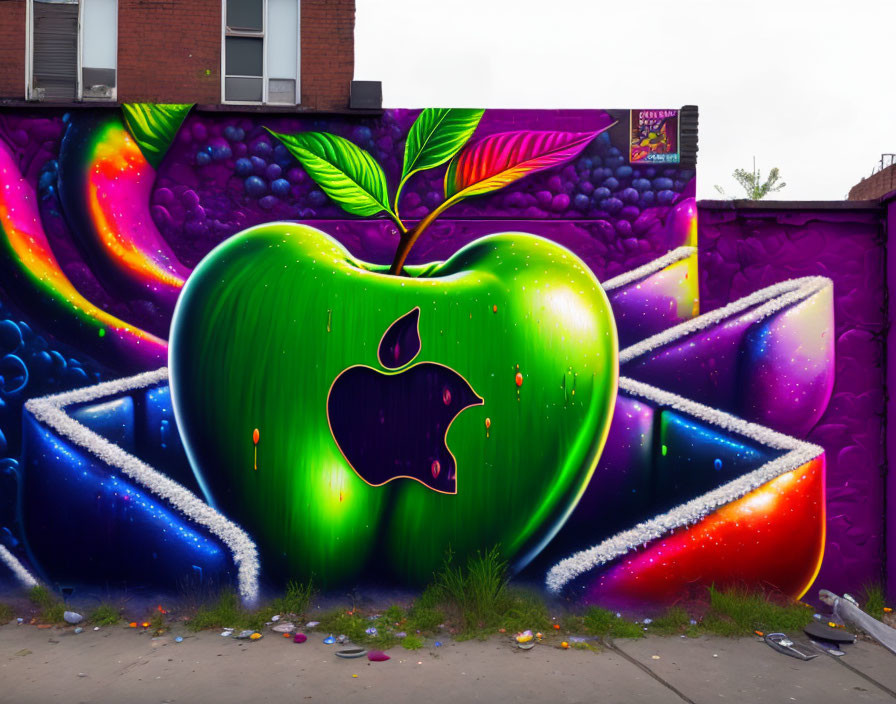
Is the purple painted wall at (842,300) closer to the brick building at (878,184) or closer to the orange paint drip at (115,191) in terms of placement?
the orange paint drip at (115,191)

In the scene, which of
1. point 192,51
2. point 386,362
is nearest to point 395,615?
point 386,362

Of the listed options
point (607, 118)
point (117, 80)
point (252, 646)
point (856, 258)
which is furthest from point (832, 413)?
point (117, 80)

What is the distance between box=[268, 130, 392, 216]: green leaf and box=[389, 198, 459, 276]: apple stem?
283 millimetres

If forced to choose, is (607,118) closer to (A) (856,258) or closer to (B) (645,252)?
(B) (645,252)

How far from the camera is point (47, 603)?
4.68 metres

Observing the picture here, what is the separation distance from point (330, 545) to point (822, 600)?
3665 mm

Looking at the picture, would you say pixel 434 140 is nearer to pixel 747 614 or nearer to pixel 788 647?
pixel 747 614

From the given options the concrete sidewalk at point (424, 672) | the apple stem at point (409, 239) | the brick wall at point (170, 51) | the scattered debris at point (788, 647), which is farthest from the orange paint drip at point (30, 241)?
the scattered debris at point (788, 647)

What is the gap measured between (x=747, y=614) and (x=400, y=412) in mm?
2853

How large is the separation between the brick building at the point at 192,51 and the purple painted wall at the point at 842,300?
4679 mm

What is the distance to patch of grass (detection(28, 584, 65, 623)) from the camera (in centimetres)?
460

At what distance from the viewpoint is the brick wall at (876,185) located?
14891 mm

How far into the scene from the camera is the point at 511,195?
4980 millimetres

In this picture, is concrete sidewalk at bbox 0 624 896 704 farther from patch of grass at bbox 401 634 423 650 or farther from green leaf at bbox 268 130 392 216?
green leaf at bbox 268 130 392 216
